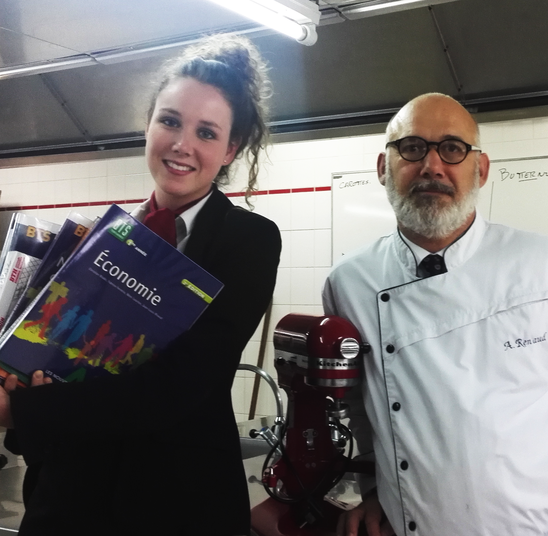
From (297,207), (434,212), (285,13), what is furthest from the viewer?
(297,207)

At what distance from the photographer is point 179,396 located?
0.89 meters

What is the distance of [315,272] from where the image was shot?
4.12 meters

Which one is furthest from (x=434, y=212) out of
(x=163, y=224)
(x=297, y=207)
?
(x=297, y=207)

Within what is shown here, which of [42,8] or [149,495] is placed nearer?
[149,495]

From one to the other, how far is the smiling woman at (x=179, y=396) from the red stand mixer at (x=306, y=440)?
0.24 metres

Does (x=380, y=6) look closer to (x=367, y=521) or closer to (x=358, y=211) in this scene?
(x=358, y=211)

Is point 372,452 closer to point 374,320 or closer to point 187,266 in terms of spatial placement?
point 374,320

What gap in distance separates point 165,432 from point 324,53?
9.29 feet

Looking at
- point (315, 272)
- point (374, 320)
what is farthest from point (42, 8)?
point (374, 320)

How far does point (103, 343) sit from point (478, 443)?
710 mm

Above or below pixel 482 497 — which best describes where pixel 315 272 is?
above

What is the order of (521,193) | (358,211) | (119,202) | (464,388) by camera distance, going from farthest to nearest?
(119,202) < (358,211) < (521,193) < (464,388)

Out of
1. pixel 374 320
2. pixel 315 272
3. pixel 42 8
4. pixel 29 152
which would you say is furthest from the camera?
pixel 29 152

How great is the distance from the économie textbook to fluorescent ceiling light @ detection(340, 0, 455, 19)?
231cm
